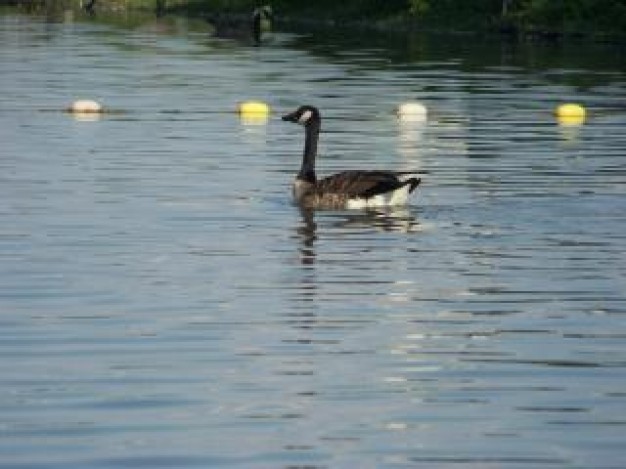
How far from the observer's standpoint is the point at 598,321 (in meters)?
21.7

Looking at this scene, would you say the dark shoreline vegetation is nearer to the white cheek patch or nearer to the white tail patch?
the white cheek patch

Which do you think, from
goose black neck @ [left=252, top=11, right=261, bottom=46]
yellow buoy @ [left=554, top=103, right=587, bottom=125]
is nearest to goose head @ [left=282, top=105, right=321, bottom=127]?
yellow buoy @ [left=554, top=103, right=587, bottom=125]

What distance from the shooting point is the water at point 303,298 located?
635 inches

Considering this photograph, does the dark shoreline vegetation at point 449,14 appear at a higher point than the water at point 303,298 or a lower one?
lower

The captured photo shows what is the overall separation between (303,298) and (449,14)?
99.2 m

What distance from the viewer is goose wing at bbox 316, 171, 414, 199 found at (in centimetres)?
3216

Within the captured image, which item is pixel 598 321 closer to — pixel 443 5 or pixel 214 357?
pixel 214 357

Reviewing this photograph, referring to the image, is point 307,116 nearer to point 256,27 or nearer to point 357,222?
point 357,222

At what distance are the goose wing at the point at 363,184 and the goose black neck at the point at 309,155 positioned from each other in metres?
1.05

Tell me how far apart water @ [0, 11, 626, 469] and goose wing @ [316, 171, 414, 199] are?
1.20 feet

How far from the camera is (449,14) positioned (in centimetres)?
12138

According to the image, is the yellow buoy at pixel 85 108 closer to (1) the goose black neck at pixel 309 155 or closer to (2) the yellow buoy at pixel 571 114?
(2) the yellow buoy at pixel 571 114

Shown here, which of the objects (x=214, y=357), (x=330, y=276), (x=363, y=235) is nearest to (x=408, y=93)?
(x=363, y=235)

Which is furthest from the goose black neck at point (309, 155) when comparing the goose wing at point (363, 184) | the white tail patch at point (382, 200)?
the white tail patch at point (382, 200)
